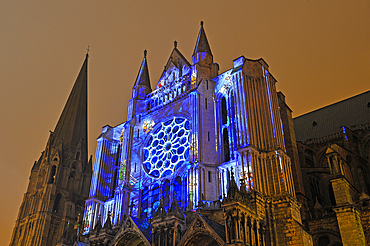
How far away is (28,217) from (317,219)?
2431 centimetres

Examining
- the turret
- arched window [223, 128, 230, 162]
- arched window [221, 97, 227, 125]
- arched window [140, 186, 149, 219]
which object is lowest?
arched window [140, 186, 149, 219]

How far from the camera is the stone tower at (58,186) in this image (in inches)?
1242

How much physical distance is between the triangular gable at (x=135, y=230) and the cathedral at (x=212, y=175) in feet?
0.18

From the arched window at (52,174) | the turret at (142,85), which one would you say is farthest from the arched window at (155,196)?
the arched window at (52,174)

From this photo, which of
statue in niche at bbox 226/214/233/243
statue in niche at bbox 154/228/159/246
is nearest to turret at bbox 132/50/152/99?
statue in niche at bbox 154/228/159/246

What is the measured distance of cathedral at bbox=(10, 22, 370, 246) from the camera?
16.4 metres

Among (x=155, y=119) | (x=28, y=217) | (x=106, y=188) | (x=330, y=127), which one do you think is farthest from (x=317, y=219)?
(x=28, y=217)

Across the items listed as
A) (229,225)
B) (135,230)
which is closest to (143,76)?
(135,230)

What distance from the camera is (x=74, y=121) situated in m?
40.9

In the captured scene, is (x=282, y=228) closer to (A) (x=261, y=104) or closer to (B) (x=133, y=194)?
(A) (x=261, y=104)

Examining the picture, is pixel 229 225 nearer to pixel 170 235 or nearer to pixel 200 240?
pixel 200 240

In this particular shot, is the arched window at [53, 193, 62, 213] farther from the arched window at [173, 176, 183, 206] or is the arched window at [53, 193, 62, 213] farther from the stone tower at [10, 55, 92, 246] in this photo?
the arched window at [173, 176, 183, 206]

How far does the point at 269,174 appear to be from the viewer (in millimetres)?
17750

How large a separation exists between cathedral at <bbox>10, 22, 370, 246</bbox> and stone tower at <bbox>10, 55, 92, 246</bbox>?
0.15 meters
